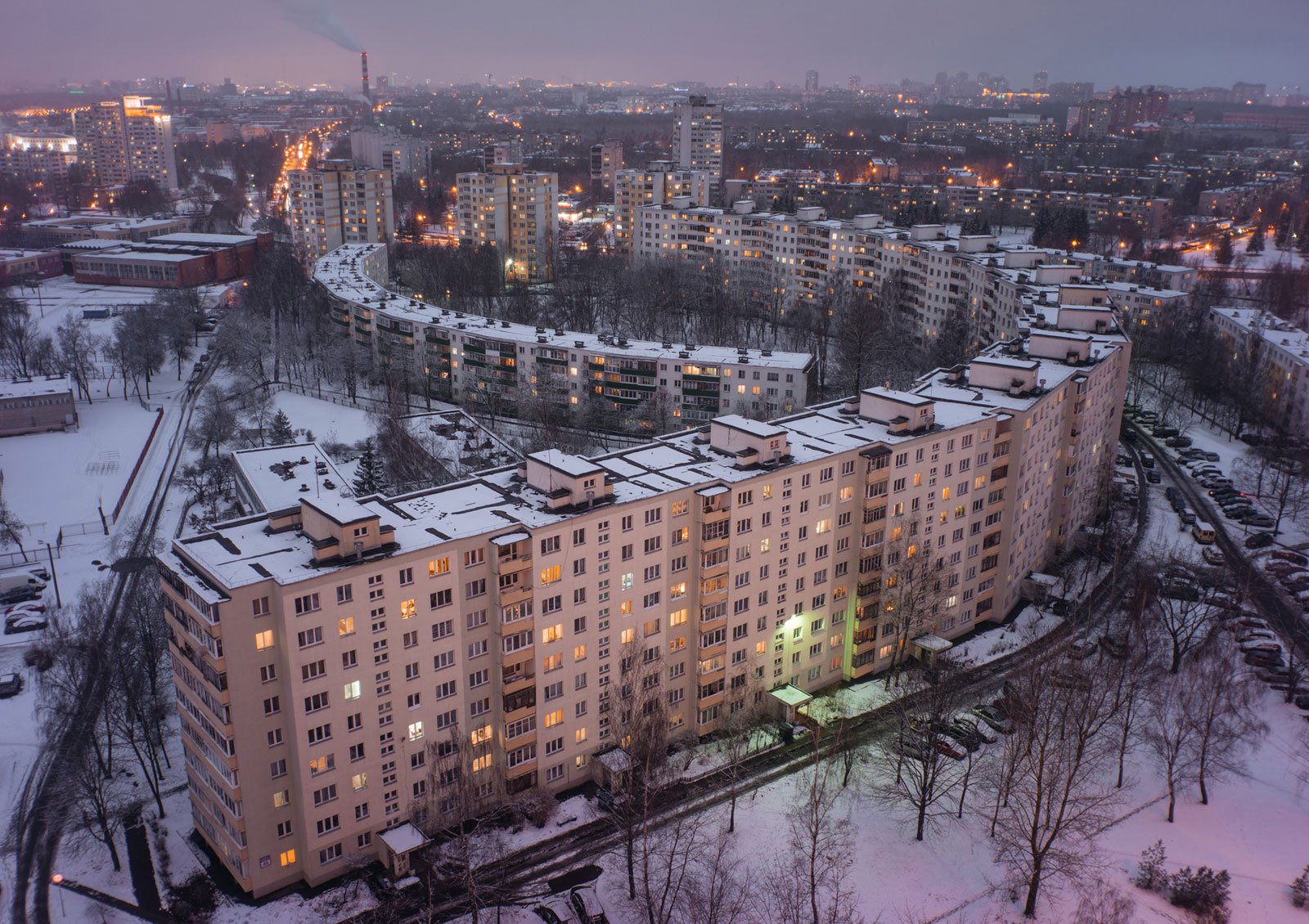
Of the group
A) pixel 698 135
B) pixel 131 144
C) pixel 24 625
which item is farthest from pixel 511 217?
pixel 131 144

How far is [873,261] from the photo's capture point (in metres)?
76.3

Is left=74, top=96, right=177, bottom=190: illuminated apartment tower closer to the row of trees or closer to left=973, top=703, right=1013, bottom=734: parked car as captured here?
the row of trees

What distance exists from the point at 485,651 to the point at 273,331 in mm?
52111

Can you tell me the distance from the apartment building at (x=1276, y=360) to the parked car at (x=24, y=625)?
187 ft

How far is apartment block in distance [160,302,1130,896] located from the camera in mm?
22938

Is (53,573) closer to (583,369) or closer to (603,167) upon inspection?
(583,369)

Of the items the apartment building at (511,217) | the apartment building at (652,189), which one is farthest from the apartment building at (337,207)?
the apartment building at (652,189)

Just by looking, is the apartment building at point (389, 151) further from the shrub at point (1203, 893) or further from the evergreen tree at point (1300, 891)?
the evergreen tree at point (1300, 891)

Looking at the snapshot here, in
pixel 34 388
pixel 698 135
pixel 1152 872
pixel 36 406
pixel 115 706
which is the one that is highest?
pixel 698 135

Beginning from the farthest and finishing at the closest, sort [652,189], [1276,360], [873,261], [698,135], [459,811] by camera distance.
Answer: [698,135] → [652,189] → [873,261] → [1276,360] → [459,811]

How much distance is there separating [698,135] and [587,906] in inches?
4961

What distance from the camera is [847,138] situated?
645 feet

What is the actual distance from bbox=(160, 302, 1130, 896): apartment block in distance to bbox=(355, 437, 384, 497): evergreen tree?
1551cm

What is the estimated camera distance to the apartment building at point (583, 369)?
5331 cm
